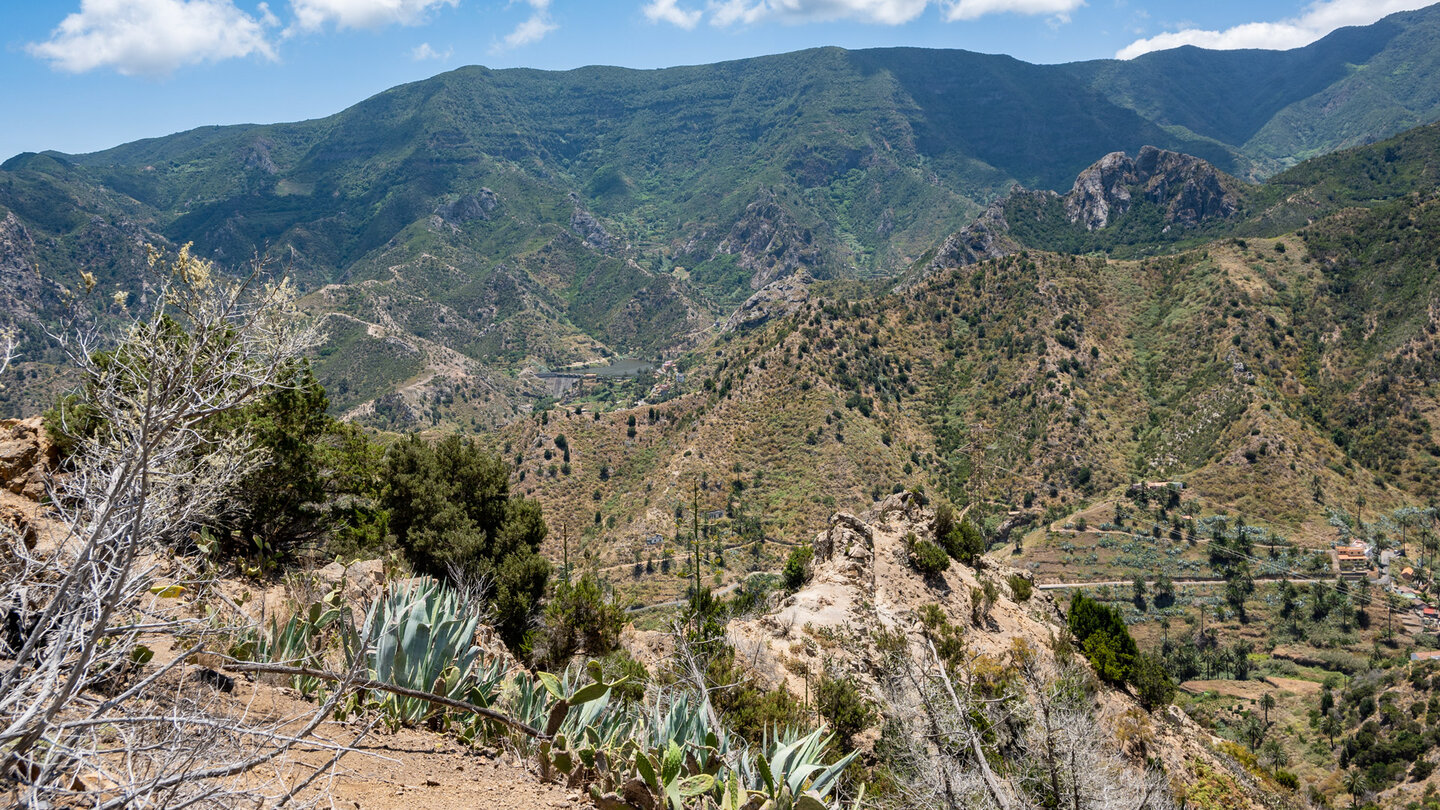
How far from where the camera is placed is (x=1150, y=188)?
609 feet

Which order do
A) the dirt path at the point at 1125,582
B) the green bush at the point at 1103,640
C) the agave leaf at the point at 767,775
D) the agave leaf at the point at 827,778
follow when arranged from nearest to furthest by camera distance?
the agave leaf at the point at 767,775 → the agave leaf at the point at 827,778 → the green bush at the point at 1103,640 → the dirt path at the point at 1125,582

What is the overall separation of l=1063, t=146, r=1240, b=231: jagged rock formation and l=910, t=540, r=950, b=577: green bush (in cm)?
17832

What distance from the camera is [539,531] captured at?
21797mm

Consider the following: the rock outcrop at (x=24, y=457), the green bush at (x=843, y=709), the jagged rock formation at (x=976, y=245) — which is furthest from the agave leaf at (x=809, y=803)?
the jagged rock formation at (x=976, y=245)

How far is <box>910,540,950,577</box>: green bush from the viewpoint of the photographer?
25484 millimetres

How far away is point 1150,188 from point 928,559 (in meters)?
197

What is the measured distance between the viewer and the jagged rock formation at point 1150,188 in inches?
6683

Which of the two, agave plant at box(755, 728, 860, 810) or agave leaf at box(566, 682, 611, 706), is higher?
agave leaf at box(566, 682, 611, 706)

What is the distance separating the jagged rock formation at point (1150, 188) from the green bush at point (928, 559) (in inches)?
7021

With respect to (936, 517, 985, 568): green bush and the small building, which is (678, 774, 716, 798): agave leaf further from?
the small building

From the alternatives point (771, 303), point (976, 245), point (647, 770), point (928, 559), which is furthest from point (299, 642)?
point (771, 303)

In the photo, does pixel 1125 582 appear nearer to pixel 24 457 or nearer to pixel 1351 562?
pixel 1351 562

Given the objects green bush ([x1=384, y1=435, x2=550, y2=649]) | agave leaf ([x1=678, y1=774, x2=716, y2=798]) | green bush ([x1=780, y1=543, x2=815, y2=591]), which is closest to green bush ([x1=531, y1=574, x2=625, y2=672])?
green bush ([x1=384, y1=435, x2=550, y2=649])

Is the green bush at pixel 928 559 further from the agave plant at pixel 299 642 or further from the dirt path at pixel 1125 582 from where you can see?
the dirt path at pixel 1125 582
